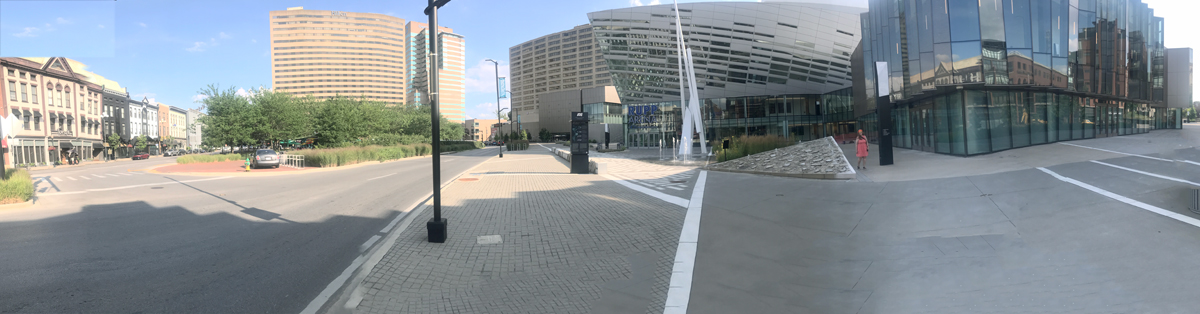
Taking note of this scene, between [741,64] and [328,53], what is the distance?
504 ft

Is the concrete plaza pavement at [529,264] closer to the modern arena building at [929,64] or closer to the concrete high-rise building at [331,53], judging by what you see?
the modern arena building at [929,64]

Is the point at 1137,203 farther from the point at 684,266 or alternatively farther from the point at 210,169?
the point at 210,169

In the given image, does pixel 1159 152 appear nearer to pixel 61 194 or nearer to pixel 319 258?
pixel 319 258

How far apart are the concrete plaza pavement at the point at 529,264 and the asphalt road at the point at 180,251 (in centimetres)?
68

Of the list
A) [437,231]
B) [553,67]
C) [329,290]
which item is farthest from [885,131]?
[553,67]

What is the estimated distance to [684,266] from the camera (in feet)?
17.3

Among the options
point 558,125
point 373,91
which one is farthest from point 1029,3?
point 373,91

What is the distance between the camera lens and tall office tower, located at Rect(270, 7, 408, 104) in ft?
508

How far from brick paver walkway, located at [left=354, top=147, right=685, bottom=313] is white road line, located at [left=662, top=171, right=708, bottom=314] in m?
0.10

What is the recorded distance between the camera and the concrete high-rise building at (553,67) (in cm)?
15250

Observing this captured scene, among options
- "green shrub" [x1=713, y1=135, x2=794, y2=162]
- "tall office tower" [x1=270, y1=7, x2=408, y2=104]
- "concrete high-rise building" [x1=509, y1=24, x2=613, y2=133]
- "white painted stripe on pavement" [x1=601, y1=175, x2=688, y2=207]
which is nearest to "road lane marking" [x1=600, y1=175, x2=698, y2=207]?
"white painted stripe on pavement" [x1=601, y1=175, x2=688, y2=207]

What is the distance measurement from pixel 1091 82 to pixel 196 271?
101ft

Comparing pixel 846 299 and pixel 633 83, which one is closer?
pixel 846 299

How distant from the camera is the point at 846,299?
421 cm
